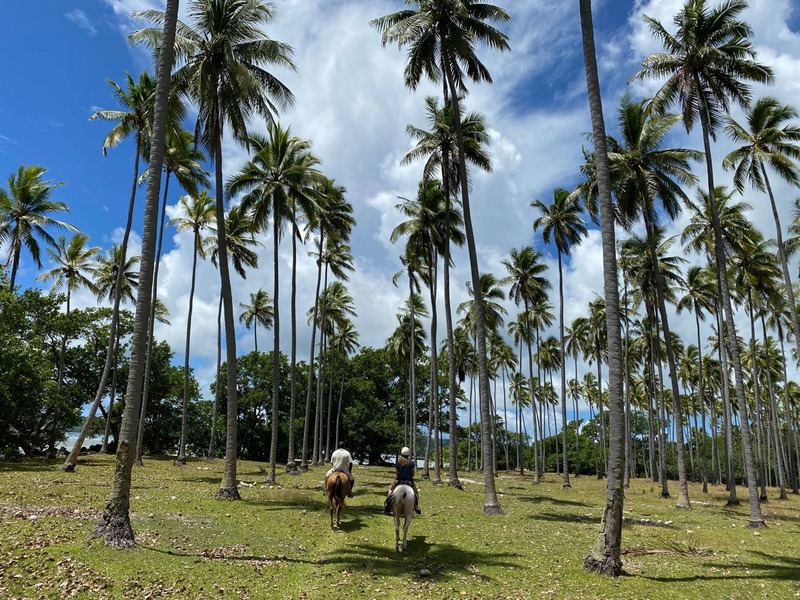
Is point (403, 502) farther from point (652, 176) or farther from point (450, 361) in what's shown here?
point (652, 176)

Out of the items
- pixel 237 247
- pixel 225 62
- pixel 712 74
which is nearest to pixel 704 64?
pixel 712 74

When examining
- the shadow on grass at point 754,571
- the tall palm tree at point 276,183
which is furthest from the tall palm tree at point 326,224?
the shadow on grass at point 754,571

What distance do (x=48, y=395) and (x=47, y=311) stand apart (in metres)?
7.00

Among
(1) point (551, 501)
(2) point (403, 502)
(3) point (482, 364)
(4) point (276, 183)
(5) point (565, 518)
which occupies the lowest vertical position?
(1) point (551, 501)

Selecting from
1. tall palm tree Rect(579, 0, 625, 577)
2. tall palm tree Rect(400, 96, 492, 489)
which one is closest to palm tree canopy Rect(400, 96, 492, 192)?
tall palm tree Rect(400, 96, 492, 489)

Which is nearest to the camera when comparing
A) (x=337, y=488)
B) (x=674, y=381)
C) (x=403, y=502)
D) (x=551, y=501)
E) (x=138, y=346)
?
(x=138, y=346)

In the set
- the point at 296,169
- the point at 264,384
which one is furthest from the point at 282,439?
the point at 296,169

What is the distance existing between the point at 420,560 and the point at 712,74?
935 inches

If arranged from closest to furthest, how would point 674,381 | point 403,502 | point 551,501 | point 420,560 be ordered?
point 420,560
point 403,502
point 551,501
point 674,381

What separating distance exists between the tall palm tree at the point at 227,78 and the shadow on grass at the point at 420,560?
8.70 m

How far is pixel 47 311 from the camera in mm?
34844

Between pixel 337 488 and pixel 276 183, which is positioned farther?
pixel 276 183

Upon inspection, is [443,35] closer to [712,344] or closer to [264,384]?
[264,384]

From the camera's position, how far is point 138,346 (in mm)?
Answer: 11859
